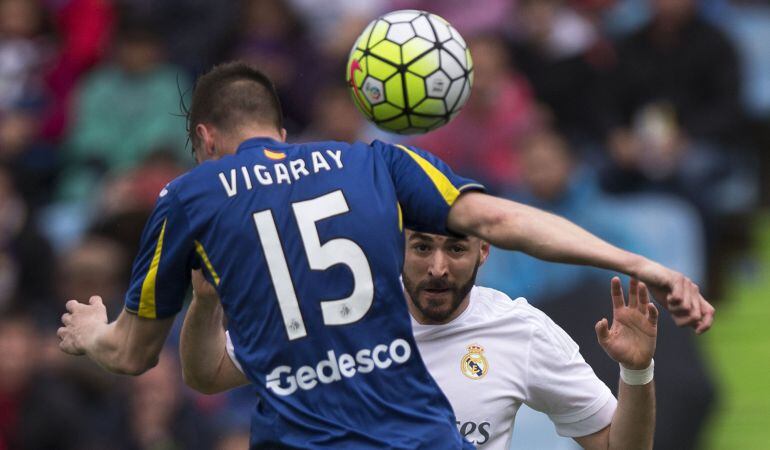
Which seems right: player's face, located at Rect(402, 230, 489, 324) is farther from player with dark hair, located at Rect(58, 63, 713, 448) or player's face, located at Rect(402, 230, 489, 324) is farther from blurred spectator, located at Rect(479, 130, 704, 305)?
blurred spectator, located at Rect(479, 130, 704, 305)

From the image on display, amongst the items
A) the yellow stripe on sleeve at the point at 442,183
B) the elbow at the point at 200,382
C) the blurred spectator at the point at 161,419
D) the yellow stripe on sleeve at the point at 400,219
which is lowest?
the blurred spectator at the point at 161,419

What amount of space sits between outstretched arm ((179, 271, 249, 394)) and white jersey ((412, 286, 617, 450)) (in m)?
0.75

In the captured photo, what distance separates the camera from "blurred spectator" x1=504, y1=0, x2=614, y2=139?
1149 cm

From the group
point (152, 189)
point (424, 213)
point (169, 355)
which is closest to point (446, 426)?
point (424, 213)

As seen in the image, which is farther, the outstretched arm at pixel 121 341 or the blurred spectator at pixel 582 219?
the blurred spectator at pixel 582 219

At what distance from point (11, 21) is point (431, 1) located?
3.45 meters

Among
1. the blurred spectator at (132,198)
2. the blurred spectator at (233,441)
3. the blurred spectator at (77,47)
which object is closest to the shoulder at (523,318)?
the blurred spectator at (233,441)

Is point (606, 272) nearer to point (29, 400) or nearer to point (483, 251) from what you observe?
point (483, 251)

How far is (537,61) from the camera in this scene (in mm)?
11766

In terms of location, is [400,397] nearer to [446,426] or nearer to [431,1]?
[446,426]

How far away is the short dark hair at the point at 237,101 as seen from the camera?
5492 mm

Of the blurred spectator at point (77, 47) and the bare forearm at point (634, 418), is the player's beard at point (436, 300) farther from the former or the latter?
the blurred spectator at point (77, 47)

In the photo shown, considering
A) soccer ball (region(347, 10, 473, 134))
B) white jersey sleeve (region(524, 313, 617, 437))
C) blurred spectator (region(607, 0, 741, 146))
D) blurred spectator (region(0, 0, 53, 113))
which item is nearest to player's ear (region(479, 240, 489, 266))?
white jersey sleeve (region(524, 313, 617, 437))

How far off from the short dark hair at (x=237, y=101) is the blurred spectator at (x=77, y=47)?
7202 millimetres
